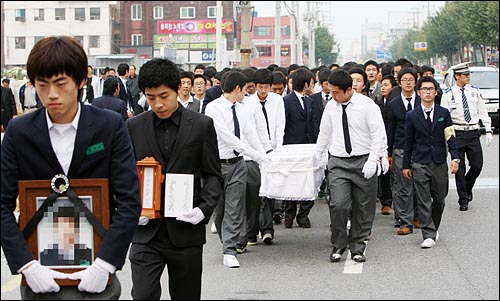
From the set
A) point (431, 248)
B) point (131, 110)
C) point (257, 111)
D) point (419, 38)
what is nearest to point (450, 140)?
point (431, 248)

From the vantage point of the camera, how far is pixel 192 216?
5.19 m

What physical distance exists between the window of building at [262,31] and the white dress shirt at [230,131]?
362 ft

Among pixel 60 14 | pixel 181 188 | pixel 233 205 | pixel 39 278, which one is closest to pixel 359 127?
pixel 233 205

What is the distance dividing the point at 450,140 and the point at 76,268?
7.05 m

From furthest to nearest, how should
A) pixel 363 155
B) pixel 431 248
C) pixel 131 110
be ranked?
pixel 131 110
pixel 431 248
pixel 363 155

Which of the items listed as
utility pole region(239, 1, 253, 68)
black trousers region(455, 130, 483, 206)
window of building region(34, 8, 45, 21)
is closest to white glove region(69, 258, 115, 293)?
black trousers region(455, 130, 483, 206)

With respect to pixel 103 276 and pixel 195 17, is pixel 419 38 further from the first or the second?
pixel 103 276

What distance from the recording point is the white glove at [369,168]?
9.09 meters

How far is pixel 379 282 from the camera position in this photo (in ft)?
27.2

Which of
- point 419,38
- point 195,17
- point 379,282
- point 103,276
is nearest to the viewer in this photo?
point 103,276

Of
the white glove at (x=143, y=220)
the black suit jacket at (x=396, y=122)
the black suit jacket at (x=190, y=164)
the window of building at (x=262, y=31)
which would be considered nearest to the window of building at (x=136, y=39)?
the window of building at (x=262, y=31)

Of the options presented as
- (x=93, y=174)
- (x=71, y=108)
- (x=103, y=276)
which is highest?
(x=71, y=108)

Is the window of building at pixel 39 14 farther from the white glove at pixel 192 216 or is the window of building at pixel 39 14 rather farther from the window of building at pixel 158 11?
the white glove at pixel 192 216

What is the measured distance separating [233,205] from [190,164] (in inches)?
155
